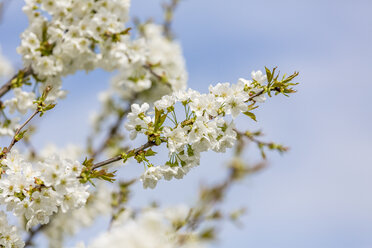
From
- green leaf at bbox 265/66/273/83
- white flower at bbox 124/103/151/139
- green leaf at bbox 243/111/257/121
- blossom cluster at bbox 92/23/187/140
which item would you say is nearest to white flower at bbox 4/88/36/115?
blossom cluster at bbox 92/23/187/140

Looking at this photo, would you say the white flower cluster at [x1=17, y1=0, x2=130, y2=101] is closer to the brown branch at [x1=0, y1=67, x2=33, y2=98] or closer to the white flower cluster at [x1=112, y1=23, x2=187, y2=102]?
the brown branch at [x1=0, y1=67, x2=33, y2=98]

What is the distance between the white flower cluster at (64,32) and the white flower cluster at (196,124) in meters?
1.71

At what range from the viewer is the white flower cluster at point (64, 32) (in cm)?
406

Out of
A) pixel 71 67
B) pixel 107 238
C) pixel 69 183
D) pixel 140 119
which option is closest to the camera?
pixel 107 238

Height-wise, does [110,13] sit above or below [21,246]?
above

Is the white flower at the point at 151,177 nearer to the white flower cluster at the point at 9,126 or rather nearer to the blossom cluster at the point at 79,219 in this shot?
the white flower cluster at the point at 9,126

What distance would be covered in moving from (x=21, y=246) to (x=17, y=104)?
5.80 feet

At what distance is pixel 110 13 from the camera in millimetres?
4211

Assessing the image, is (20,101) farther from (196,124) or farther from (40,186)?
(196,124)

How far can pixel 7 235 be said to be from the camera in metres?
2.84

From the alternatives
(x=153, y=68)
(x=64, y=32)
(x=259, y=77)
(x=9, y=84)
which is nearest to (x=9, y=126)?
(x=9, y=84)

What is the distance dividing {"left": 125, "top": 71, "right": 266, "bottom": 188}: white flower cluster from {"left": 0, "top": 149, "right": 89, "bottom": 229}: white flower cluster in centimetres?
49

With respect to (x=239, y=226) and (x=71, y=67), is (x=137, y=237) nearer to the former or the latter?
(x=71, y=67)

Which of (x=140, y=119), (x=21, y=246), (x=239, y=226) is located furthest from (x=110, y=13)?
(x=239, y=226)
